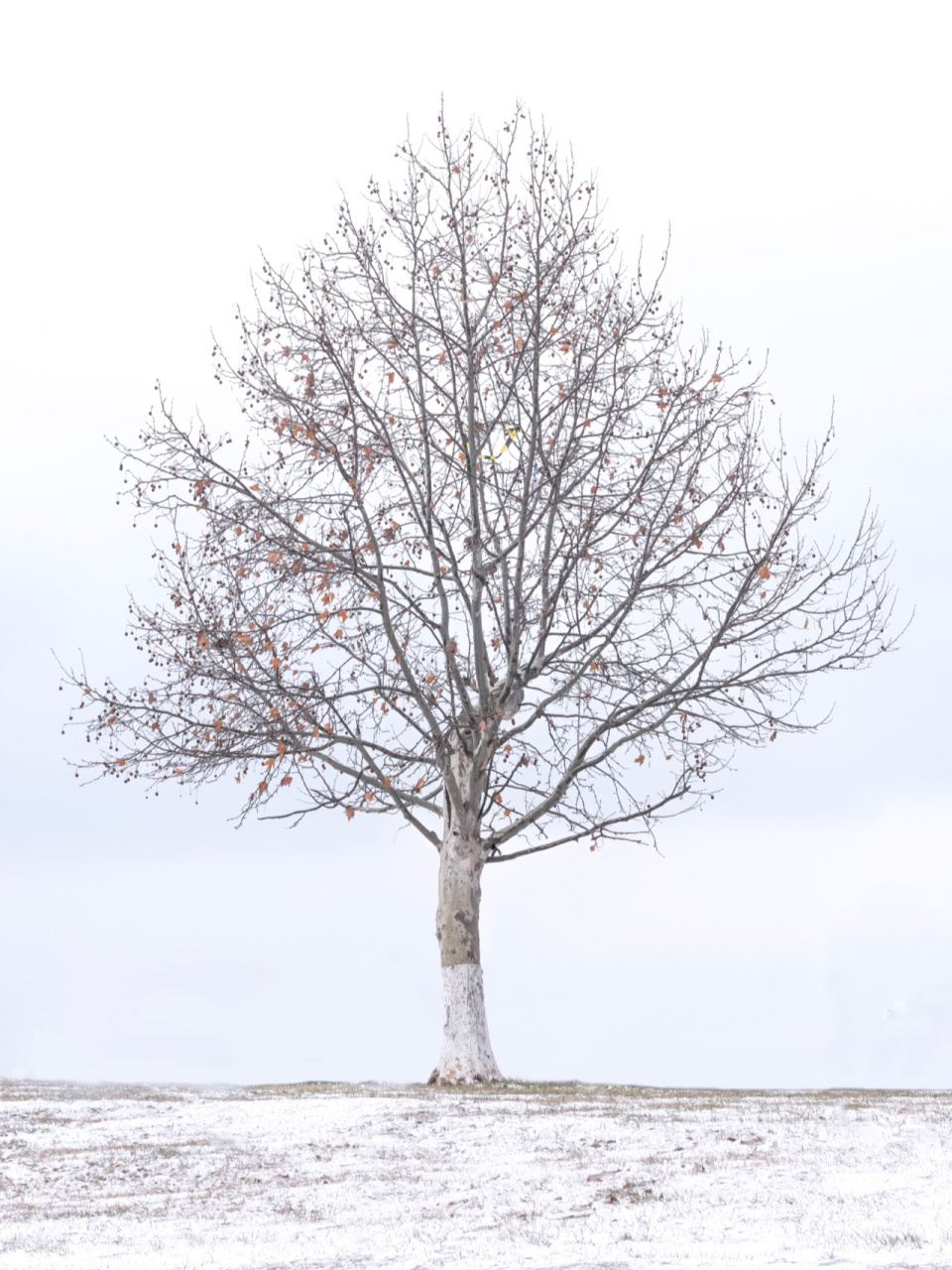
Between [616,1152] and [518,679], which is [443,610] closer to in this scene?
[518,679]

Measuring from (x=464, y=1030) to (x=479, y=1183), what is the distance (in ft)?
24.7

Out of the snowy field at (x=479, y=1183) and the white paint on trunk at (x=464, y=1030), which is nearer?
the snowy field at (x=479, y=1183)

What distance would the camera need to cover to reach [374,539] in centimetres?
1730

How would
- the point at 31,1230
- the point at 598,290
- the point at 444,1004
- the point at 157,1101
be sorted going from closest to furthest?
the point at 31,1230 → the point at 157,1101 → the point at 444,1004 → the point at 598,290

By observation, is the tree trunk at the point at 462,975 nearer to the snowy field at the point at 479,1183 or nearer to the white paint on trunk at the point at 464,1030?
the white paint on trunk at the point at 464,1030

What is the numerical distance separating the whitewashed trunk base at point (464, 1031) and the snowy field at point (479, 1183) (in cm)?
278

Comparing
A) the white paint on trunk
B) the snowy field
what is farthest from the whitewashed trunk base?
the snowy field

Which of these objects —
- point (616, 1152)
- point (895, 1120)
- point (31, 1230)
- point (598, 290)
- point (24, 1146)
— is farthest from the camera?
point (598, 290)

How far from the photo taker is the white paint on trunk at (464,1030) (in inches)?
645

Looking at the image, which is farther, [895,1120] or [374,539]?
[374,539]

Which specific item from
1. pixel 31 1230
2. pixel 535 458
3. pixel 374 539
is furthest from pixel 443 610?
pixel 31 1230

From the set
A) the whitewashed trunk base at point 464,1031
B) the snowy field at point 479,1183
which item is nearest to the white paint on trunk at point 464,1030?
the whitewashed trunk base at point 464,1031

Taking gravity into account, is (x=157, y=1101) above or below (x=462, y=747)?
below

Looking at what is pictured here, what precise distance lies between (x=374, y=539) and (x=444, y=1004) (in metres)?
6.30
